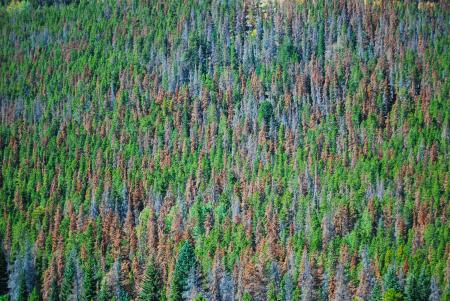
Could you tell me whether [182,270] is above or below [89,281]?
below

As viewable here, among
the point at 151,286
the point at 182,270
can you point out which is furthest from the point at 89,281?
the point at 182,270

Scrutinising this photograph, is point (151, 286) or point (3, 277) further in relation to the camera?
point (3, 277)

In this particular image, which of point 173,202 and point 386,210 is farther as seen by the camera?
point 173,202

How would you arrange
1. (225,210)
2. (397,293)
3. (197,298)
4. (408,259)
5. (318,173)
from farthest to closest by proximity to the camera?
(318,173)
(225,210)
(408,259)
(397,293)
(197,298)

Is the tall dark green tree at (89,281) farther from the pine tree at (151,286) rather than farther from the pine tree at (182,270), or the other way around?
the pine tree at (182,270)

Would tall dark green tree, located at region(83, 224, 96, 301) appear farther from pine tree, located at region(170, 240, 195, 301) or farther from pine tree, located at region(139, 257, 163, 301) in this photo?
pine tree, located at region(170, 240, 195, 301)

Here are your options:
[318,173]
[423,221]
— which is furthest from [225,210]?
[423,221]

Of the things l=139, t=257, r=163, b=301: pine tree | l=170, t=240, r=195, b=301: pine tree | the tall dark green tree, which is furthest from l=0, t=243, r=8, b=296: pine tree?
l=170, t=240, r=195, b=301: pine tree

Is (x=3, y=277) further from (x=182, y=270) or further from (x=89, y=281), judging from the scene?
(x=182, y=270)

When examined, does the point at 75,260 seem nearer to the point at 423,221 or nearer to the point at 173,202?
the point at 173,202
